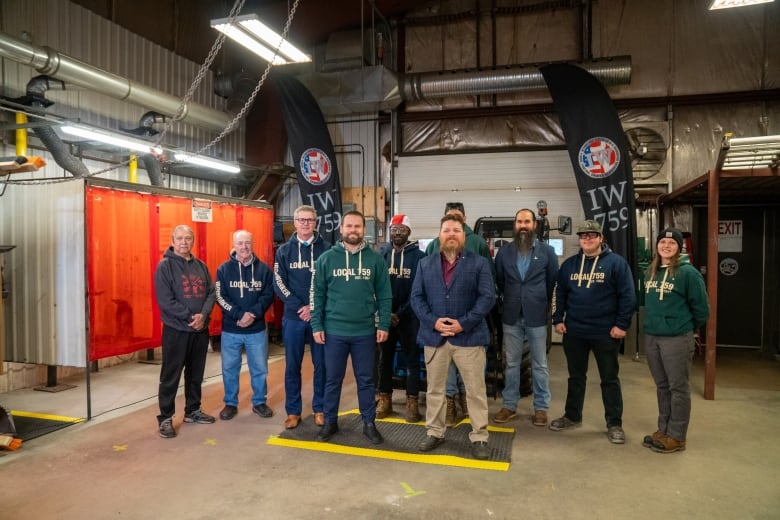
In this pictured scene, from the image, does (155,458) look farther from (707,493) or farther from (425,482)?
(707,493)

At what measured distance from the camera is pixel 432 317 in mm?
3982

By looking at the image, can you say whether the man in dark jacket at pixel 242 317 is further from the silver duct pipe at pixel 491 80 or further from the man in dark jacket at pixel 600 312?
the silver duct pipe at pixel 491 80

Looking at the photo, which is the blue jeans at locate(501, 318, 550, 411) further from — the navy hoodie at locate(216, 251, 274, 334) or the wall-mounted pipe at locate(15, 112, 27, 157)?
the wall-mounted pipe at locate(15, 112, 27, 157)

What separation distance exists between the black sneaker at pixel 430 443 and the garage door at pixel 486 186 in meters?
6.24

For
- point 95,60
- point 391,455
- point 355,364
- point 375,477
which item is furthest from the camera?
point 95,60

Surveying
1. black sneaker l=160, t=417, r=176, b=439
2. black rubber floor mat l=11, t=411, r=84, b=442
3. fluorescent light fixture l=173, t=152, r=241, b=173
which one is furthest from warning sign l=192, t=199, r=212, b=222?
black sneaker l=160, t=417, r=176, b=439

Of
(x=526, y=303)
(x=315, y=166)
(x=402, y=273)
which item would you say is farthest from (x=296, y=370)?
(x=315, y=166)

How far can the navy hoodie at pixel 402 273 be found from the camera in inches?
191

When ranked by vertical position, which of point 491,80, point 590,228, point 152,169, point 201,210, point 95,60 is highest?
point 491,80

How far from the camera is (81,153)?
23.7ft

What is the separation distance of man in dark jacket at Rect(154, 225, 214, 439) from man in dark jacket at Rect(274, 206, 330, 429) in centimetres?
74

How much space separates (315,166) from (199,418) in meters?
5.73

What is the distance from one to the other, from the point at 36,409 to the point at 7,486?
2.09 m

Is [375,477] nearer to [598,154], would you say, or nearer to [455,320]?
[455,320]
